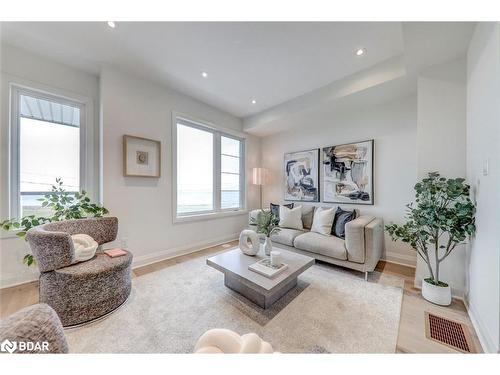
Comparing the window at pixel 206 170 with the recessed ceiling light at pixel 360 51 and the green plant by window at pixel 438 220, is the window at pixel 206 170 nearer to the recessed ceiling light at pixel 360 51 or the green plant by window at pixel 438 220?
the recessed ceiling light at pixel 360 51

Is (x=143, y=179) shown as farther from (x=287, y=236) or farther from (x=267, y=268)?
(x=287, y=236)

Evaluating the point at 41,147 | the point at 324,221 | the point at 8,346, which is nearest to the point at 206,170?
the point at 41,147

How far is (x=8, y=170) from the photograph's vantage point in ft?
6.86

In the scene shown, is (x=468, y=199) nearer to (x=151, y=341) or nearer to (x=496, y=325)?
(x=496, y=325)

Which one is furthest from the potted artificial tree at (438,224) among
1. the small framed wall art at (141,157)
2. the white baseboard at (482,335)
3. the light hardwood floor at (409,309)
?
the small framed wall art at (141,157)

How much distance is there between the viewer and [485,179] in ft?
4.59

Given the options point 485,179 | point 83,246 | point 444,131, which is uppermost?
point 444,131

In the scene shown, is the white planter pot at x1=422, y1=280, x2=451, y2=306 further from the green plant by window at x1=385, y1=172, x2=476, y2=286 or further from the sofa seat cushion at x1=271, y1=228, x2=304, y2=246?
the sofa seat cushion at x1=271, y1=228, x2=304, y2=246

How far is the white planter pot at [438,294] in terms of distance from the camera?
1788 mm

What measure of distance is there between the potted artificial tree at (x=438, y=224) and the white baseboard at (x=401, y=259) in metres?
0.69

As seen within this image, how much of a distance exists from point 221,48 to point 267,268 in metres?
2.43

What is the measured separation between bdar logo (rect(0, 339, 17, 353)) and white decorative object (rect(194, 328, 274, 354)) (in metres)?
0.62
